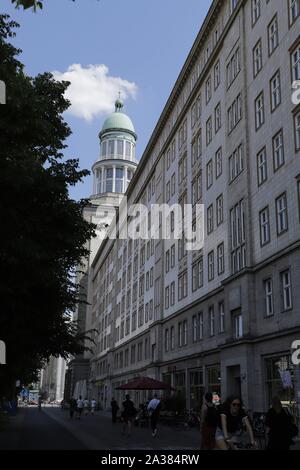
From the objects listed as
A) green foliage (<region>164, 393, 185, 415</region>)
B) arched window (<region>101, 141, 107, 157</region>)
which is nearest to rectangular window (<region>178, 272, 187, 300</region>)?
green foliage (<region>164, 393, 185, 415</region>)

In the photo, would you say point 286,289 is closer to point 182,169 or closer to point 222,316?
point 222,316

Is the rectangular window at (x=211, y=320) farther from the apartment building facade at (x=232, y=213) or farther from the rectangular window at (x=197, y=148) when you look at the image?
the rectangular window at (x=197, y=148)

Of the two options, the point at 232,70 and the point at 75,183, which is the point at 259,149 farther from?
the point at 75,183

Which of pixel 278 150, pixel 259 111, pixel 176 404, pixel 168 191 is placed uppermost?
pixel 168 191

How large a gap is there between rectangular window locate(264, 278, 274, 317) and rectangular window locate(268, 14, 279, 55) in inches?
479

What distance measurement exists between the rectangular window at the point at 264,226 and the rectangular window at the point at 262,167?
64.4 inches

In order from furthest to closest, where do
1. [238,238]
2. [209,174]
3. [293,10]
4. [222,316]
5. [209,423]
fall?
[209,174], [222,316], [238,238], [293,10], [209,423]

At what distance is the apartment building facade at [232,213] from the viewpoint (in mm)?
26797

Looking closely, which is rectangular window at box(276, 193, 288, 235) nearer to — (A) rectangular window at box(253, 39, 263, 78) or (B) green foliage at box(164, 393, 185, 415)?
(A) rectangular window at box(253, 39, 263, 78)

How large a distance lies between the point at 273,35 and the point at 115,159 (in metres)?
91.9

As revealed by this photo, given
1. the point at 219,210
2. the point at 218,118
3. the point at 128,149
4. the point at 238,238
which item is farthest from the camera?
the point at 128,149

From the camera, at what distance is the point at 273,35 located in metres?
30.4

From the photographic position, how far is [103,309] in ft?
313

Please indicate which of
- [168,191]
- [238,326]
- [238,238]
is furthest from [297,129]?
[168,191]
